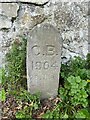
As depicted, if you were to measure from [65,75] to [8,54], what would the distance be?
703mm

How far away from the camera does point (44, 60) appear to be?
11.2 ft

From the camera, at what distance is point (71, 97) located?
345 cm

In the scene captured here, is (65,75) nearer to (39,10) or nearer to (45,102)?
(45,102)

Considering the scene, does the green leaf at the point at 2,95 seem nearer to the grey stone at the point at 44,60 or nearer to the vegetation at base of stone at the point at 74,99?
the grey stone at the point at 44,60

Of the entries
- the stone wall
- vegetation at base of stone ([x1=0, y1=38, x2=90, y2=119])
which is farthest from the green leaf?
the stone wall

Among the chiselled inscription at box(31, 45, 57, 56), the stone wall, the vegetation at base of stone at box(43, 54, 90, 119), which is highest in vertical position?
the stone wall

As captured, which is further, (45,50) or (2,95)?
(2,95)

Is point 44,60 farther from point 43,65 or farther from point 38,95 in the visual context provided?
point 38,95

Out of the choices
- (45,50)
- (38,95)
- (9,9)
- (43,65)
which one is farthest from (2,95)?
(9,9)

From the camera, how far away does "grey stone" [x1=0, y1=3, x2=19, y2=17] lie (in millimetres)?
3842

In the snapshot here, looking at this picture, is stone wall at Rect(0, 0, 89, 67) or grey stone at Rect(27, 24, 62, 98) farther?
stone wall at Rect(0, 0, 89, 67)

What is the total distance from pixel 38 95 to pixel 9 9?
1054 millimetres

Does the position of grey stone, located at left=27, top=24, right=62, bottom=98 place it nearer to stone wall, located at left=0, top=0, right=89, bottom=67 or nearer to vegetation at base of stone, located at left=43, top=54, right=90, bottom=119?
vegetation at base of stone, located at left=43, top=54, right=90, bottom=119

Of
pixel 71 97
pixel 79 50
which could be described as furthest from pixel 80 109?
pixel 79 50
